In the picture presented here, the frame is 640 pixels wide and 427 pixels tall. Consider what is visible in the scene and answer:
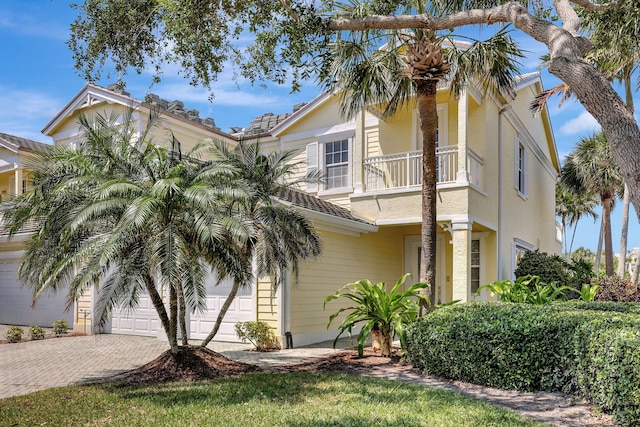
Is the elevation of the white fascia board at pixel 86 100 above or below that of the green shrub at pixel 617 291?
above

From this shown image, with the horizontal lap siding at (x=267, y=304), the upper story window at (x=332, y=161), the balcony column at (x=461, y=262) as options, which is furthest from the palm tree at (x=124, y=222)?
the upper story window at (x=332, y=161)

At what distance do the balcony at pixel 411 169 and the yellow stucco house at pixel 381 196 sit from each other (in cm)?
3

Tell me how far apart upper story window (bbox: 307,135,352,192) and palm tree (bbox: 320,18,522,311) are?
4.62m

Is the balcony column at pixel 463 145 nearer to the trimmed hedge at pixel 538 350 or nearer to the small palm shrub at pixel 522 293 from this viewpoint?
the small palm shrub at pixel 522 293

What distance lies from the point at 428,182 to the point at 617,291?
867cm

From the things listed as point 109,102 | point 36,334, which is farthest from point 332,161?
point 36,334

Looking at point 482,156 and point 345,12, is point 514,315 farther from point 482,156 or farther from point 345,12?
point 482,156

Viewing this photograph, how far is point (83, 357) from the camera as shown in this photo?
11258mm

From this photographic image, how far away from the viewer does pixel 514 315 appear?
7.96 meters

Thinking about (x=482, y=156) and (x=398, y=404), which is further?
(x=482, y=156)

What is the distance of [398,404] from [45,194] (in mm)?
6281

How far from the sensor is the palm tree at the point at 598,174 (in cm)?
2558

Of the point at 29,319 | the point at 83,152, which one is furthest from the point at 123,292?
the point at 29,319

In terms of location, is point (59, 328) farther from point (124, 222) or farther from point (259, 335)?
point (124, 222)
